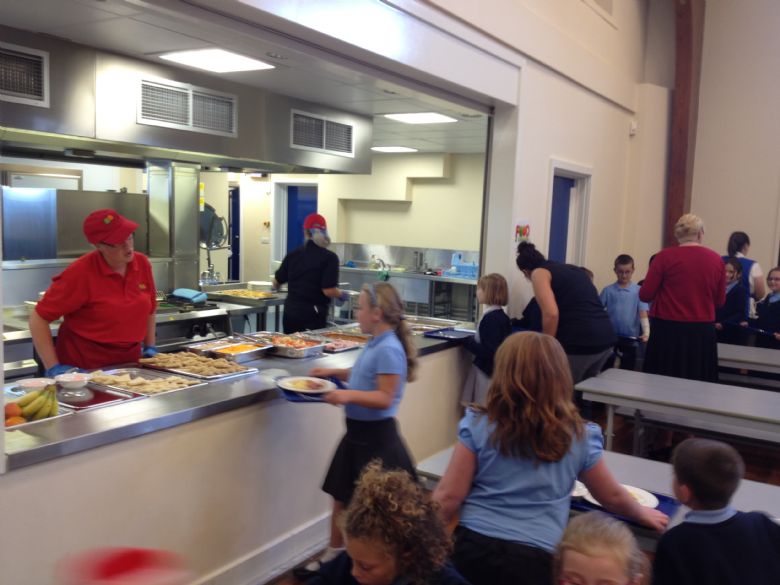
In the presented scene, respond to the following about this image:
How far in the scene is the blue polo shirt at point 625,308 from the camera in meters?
5.98

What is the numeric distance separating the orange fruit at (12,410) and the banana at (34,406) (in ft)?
0.05

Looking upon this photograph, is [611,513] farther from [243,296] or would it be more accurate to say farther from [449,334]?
[243,296]

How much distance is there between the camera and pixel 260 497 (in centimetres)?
305

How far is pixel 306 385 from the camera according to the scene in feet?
9.34

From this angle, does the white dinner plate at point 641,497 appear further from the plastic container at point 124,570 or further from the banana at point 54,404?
the banana at point 54,404

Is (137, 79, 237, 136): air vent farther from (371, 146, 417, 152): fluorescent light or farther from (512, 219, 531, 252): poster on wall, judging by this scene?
(371, 146, 417, 152): fluorescent light

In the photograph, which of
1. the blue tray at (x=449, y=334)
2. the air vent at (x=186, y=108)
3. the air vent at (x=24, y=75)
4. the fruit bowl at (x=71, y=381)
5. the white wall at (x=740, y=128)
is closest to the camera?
the fruit bowl at (x=71, y=381)

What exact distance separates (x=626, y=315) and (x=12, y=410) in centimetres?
499

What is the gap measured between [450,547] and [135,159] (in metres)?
4.52

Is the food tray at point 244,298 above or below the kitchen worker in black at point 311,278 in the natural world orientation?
below

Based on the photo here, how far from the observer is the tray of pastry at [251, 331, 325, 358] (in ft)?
12.1

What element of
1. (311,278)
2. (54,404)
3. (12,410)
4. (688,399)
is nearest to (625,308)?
(688,399)

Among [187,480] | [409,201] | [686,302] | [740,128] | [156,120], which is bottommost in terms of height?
[187,480]

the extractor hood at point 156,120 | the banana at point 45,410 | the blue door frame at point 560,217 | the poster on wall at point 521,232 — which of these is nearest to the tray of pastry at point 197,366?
the banana at point 45,410
